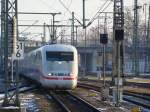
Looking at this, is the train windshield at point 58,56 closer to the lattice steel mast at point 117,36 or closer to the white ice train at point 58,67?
the white ice train at point 58,67

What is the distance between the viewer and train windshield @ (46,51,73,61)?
112ft

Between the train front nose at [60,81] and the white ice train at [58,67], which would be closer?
the train front nose at [60,81]

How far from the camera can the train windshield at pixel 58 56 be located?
34.0 m

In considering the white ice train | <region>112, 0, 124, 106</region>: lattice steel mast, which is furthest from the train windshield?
<region>112, 0, 124, 106</region>: lattice steel mast

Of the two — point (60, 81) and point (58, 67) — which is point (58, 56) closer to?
point (58, 67)

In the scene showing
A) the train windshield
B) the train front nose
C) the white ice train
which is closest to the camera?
the train front nose

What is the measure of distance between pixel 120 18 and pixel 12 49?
49.1ft

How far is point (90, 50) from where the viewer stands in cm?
11875

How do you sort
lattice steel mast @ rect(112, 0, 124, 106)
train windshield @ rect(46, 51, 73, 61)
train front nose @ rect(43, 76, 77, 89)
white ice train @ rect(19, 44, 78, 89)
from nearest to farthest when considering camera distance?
lattice steel mast @ rect(112, 0, 124, 106)
train front nose @ rect(43, 76, 77, 89)
white ice train @ rect(19, 44, 78, 89)
train windshield @ rect(46, 51, 73, 61)

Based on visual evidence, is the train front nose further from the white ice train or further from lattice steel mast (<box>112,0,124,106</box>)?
lattice steel mast (<box>112,0,124,106</box>)

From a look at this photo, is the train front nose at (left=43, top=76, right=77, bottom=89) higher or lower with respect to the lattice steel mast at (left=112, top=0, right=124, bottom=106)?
lower

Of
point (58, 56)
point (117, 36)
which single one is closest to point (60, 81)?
point (58, 56)

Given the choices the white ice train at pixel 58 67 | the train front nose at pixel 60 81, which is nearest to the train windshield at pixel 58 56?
the white ice train at pixel 58 67

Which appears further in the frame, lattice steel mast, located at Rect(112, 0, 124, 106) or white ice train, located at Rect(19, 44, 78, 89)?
white ice train, located at Rect(19, 44, 78, 89)
